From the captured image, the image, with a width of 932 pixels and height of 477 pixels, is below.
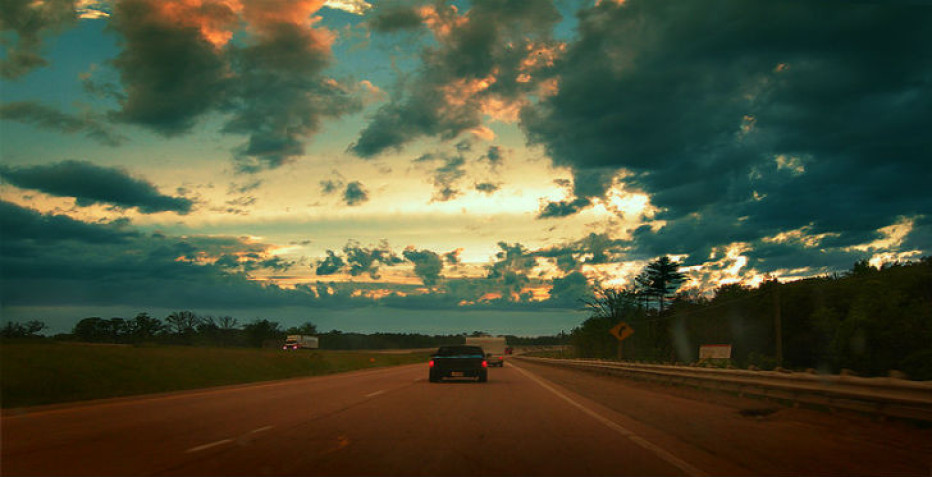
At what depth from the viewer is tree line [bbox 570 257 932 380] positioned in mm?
34750

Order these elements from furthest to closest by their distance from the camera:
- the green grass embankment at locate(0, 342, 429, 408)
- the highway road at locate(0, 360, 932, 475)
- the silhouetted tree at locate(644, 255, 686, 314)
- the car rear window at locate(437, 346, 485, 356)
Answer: the silhouetted tree at locate(644, 255, 686, 314) → the car rear window at locate(437, 346, 485, 356) → the green grass embankment at locate(0, 342, 429, 408) → the highway road at locate(0, 360, 932, 475)

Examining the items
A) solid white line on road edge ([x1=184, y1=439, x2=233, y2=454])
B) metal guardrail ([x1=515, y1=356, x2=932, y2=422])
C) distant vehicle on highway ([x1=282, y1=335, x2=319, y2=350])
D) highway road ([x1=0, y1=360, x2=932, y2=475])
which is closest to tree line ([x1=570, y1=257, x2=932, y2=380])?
metal guardrail ([x1=515, y1=356, x2=932, y2=422])

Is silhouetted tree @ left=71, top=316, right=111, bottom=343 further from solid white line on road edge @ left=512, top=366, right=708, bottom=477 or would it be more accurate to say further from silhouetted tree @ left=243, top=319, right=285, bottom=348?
solid white line on road edge @ left=512, top=366, right=708, bottom=477

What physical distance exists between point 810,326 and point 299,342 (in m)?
110

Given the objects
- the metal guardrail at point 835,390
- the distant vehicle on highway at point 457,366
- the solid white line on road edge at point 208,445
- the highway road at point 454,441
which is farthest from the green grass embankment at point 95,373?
the metal guardrail at point 835,390

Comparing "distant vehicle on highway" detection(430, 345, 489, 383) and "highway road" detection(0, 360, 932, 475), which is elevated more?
"distant vehicle on highway" detection(430, 345, 489, 383)

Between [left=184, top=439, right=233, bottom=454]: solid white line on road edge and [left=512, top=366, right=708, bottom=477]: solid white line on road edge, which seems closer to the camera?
[left=512, top=366, right=708, bottom=477]: solid white line on road edge

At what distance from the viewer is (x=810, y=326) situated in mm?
50125

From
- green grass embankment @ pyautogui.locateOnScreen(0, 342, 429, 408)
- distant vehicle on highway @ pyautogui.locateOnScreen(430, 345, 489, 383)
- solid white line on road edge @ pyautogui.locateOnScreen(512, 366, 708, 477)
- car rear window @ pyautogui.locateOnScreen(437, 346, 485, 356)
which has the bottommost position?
green grass embankment @ pyautogui.locateOnScreen(0, 342, 429, 408)

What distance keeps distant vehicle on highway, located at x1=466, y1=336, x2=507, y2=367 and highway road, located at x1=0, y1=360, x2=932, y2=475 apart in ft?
145

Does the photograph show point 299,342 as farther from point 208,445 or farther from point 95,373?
point 208,445

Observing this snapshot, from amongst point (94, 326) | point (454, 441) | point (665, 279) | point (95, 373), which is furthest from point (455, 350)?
point (94, 326)

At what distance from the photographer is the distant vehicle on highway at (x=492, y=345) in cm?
6025

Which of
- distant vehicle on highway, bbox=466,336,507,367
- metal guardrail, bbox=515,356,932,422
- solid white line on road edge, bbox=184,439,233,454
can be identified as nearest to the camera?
solid white line on road edge, bbox=184,439,233,454
